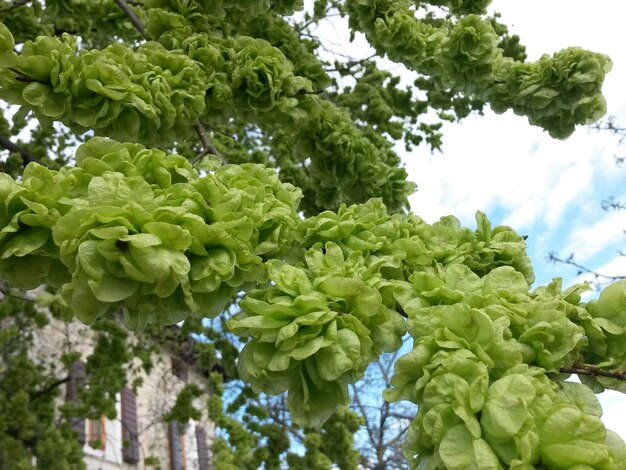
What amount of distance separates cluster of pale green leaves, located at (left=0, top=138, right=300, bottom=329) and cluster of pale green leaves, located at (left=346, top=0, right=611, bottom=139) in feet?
7.62

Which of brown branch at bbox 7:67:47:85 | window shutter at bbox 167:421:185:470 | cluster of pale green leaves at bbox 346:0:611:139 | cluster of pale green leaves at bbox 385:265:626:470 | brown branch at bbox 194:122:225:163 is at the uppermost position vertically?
window shutter at bbox 167:421:185:470

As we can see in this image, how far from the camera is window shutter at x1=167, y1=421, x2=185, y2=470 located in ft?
44.6

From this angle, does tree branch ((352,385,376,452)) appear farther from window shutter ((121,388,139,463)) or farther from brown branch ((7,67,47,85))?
brown branch ((7,67,47,85))

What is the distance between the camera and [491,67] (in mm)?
3916

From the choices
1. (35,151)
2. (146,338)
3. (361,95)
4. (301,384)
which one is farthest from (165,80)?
(146,338)

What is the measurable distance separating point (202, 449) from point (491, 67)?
1301 centimetres

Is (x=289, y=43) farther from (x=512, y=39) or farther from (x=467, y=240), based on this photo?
(x=512, y=39)

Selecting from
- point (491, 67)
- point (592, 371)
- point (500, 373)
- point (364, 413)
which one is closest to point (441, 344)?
point (500, 373)

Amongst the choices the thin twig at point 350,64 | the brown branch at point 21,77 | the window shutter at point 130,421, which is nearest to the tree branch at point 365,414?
the window shutter at point 130,421

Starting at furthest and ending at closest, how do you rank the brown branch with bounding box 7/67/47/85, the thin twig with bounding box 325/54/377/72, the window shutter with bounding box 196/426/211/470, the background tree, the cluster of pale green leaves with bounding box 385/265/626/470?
1. the window shutter with bounding box 196/426/211/470
2. the thin twig with bounding box 325/54/377/72
3. the brown branch with bounding box 7/67/47/85
4. the background tree
5. the cluster of pale green leaves with bounding box 385/265/626/470

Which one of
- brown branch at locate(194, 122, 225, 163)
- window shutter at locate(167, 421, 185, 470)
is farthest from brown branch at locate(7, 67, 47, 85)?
window shutter at locate(167, 421, 185, 470)

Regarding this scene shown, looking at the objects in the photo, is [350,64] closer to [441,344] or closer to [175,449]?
[441,344]

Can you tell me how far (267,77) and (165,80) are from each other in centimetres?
61

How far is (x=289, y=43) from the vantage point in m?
4.27
